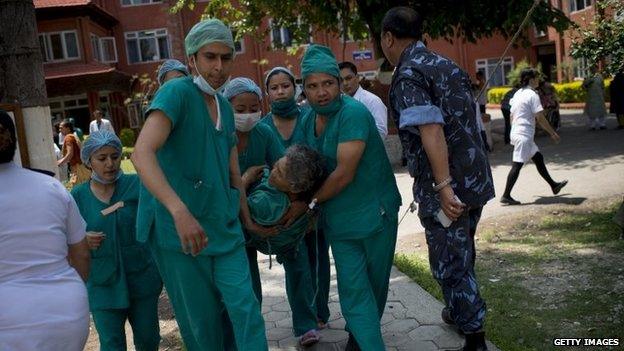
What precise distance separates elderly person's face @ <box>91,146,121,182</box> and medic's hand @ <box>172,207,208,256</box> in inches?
40.9

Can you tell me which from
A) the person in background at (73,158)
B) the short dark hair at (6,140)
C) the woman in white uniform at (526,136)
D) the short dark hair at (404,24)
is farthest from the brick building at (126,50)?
the short dark hair at (6,140)

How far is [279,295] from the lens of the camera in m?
5.69

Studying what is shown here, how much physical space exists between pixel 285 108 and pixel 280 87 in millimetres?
160

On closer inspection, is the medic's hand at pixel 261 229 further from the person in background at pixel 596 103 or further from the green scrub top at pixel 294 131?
the person in background at pixel 596 103

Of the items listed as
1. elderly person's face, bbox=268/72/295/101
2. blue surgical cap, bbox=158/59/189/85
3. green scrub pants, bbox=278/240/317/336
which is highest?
blue surgical cap, bbox=158/59/189/85

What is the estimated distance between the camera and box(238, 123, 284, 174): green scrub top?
4148mm

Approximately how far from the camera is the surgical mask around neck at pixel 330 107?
3.74 metres

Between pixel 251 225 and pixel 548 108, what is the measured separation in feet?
42.0

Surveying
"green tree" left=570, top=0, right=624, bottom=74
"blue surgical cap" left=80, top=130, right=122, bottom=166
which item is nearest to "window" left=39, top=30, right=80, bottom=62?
"green tree" left=570, top=0, right=624, bottom=74

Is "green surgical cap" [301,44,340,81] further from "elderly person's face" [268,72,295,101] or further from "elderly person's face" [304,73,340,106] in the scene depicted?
"elderly person's face" [268,72,295,101]

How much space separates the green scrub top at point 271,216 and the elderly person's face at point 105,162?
83 cm

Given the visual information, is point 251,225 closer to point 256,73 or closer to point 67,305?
point 67,305

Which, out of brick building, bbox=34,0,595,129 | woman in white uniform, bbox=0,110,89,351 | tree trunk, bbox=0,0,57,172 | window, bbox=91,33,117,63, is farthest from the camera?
window, bbox=91,33,117,63

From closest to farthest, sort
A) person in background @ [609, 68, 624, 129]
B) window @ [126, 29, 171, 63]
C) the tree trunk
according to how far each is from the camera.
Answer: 1. the tree trunk
2. person in background @ [609, 68, 624, 129]
3. window @ [126, 29, 171, 63]
